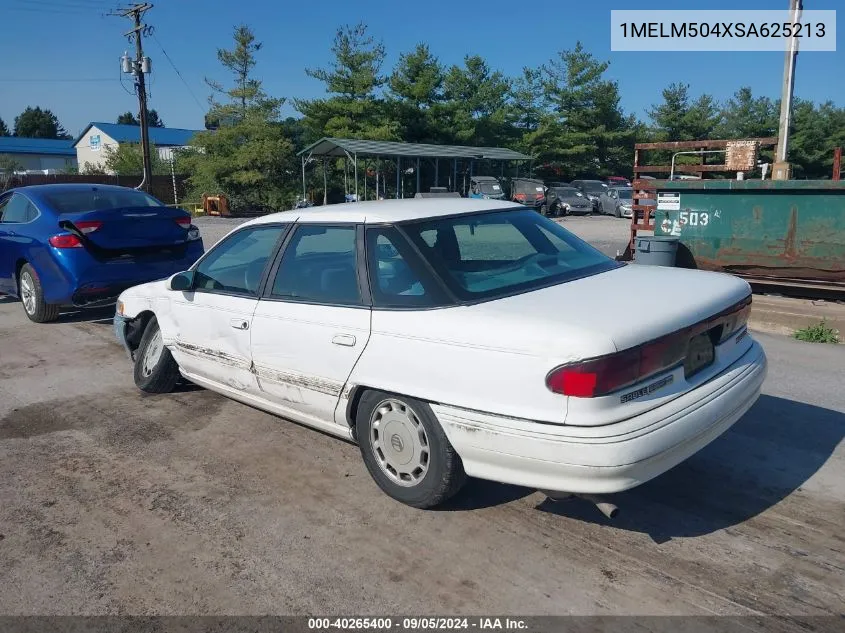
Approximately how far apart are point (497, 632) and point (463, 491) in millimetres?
1146

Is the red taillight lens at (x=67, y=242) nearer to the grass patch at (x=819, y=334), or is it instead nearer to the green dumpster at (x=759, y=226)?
the green dumpster at (x=759, y=226)

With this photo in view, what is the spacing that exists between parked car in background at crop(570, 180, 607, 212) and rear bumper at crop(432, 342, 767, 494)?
30456 mm

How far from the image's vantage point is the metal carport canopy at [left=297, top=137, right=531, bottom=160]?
Answer: 1057 inches

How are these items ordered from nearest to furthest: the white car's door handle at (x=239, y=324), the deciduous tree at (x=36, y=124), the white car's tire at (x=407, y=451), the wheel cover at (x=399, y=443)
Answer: the white car's tire at (x=407, y=451)
the wheel cover at (x=399, y=443)
the white car's door handle at (x=239, y=324)
the deciduous tree at (x=36, y=124)

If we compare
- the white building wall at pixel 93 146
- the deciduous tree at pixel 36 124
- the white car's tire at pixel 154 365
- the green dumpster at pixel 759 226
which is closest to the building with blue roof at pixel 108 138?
the white building wall at pixel 93 146

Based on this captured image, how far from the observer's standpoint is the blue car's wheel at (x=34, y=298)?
26.3 ft

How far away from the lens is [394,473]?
361 cm

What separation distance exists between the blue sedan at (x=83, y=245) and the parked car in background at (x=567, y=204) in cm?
2493

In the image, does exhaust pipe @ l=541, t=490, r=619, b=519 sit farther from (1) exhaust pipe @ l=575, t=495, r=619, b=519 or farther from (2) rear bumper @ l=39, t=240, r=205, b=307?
(2) rear bumper @ l=39, t=240, r=205, b=307

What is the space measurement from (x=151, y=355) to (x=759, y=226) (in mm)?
7090

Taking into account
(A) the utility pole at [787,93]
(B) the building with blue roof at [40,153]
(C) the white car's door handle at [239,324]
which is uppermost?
(B) the building with blue roof at [40,153]

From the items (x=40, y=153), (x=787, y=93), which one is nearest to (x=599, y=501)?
(x=787, y=93)

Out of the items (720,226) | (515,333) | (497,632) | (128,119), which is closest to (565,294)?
(515,333)

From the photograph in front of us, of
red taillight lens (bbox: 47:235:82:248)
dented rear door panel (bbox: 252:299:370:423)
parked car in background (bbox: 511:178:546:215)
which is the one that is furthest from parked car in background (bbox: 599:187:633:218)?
dented rear door panel (bbox: 252:299:370:423)
